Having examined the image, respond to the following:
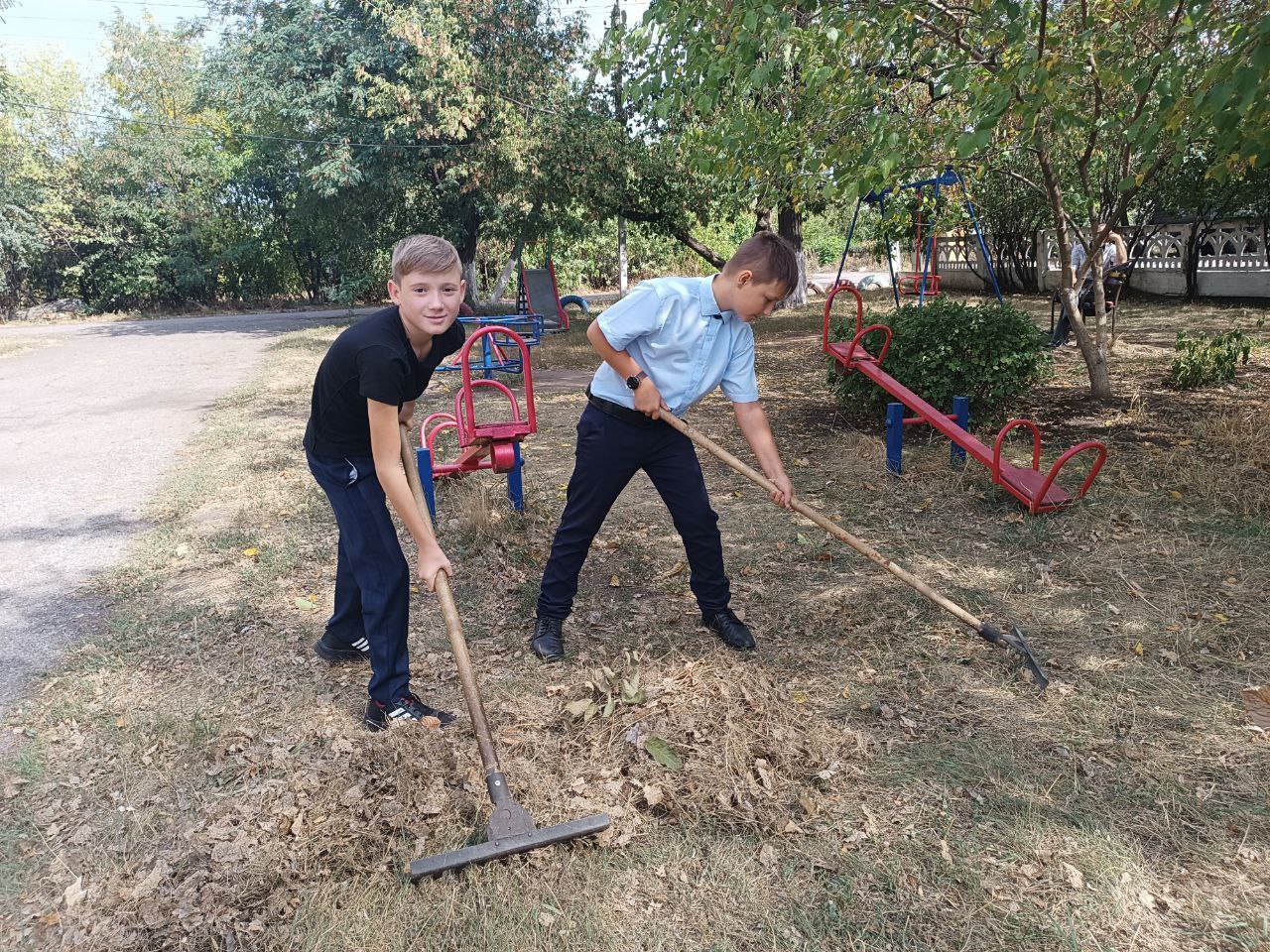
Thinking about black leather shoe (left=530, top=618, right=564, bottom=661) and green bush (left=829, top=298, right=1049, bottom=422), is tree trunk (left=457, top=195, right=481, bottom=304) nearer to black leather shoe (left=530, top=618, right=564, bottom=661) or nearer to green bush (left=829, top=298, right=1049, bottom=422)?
green bush (left=829, top=298, right=1049, bottom=422)

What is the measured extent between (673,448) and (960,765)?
1503 mm

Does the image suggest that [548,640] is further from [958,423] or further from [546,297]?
[546,297]

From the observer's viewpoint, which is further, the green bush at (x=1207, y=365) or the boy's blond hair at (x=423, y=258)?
the green bush at (x=1207, y=365)

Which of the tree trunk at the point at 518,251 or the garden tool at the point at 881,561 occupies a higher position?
the tree trunk at the point at 518,251

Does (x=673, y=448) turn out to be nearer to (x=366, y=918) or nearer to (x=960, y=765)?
(x=960, y=765)

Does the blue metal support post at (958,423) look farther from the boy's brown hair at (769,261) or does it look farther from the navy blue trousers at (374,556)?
the navy blue trousers at (374,556)

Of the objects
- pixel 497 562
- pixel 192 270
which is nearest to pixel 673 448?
pixel 497 562

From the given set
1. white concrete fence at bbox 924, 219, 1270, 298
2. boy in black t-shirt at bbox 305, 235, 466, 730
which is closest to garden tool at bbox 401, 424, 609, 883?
boy in black t-shirt at bbox 305, 235, 466, 730

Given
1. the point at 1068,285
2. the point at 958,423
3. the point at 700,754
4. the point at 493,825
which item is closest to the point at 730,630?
the point at 700,754

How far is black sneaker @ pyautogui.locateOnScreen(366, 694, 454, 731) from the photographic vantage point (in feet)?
10.00

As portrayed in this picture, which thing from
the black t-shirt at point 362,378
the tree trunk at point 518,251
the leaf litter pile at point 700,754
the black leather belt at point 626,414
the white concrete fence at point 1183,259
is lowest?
the leaf litter pile at point 700,754

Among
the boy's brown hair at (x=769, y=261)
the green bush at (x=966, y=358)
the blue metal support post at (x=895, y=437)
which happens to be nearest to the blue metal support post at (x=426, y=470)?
the boy's brown hair at (x=769, y=261)

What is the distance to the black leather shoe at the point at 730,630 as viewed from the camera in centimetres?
362

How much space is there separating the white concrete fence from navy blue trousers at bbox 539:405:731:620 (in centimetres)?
1079
